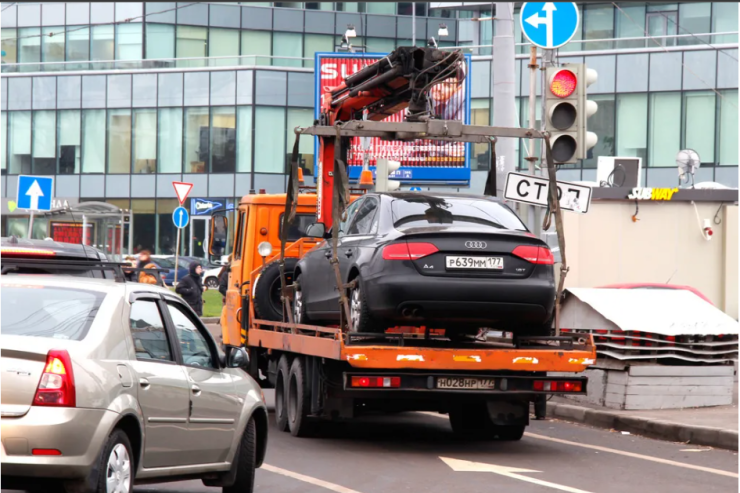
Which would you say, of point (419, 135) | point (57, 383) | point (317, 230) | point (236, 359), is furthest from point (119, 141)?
point (57, 383)

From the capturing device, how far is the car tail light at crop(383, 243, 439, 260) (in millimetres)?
10727

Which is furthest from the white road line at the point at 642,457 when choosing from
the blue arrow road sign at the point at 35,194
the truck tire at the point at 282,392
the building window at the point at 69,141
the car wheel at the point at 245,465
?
the building window at the point at 69,141

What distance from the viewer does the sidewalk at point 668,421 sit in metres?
12.0

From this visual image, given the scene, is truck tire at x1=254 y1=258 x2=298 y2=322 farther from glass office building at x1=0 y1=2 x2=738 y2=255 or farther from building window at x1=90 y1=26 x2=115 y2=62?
building window at x1=90 y1=26 x2=115 y2=62

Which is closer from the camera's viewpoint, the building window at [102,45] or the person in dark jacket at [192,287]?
the person in dark jacket at [192,287]

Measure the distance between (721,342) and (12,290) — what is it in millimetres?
9676

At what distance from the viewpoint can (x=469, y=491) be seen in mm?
9000

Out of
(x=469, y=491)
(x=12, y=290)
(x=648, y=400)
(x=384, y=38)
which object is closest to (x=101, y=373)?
(x=12, y=290)

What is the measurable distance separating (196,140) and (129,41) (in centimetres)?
775

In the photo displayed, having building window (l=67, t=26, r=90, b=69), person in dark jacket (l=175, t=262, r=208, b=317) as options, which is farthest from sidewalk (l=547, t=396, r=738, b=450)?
building window (l=67, t=26, r=90, b=69)

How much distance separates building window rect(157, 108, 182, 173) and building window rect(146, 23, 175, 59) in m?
5.39

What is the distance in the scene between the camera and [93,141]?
201ft

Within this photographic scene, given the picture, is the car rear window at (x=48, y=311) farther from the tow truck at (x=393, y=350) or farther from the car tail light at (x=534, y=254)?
the car tail light at (x=534, y=254)

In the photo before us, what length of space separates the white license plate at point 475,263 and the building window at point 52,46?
57.8m
